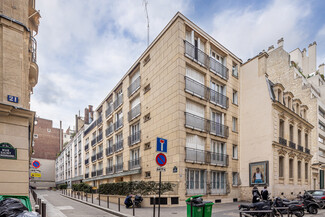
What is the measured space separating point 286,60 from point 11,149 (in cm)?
3178

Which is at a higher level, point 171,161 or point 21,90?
point 21,90

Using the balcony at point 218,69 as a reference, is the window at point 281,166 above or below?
below

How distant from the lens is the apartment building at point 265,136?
18.9 m

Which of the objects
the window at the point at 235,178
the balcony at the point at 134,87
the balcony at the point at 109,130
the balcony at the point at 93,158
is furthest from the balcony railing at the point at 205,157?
the balcony at the point at 93,158

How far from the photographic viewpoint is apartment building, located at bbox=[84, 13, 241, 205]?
1633 centimetres

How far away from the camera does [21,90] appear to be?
9461 millimetres

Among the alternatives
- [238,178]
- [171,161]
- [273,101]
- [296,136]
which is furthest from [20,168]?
[296,136]

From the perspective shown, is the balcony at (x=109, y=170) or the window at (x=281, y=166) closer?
the window at (x=281, y=166)

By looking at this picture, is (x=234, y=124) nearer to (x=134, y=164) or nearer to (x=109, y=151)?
(x=134, y=164)

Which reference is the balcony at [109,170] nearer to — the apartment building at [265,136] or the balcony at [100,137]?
the balcony at [100,137]

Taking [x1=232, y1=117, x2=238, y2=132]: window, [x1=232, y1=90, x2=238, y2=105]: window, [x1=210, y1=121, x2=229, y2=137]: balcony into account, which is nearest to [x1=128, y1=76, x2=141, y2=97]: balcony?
[x1=210, y1=121, x2=229, y2=137]: balcony

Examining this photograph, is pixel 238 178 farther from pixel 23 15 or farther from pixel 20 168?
pixel 23 15

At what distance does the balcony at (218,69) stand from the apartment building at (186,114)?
8 cm

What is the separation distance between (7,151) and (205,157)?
12676 mm
